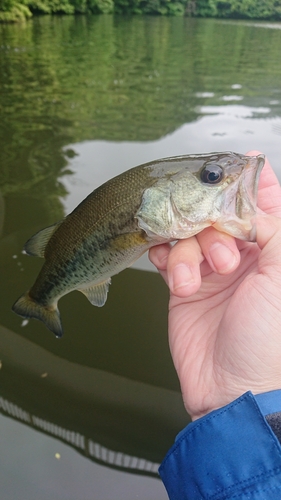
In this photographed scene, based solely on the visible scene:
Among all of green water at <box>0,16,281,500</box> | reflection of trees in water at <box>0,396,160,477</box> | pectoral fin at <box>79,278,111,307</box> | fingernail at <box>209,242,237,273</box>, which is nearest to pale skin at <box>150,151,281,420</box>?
fingernail at <box>209,242,237,273</box>

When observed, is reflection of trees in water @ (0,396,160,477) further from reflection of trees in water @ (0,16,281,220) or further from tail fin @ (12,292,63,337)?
reflection of trees in water @ (0,16,281,220)

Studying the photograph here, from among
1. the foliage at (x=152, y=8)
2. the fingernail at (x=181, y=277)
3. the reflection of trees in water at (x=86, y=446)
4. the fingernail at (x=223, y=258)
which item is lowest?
the reflection of trees in water at (x=86, y=446)

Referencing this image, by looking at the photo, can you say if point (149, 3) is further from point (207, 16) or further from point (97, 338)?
point (97, 338)

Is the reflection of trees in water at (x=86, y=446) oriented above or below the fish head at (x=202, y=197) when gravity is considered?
below

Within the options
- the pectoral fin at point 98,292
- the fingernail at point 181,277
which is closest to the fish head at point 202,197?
the fingernail at point 181,277

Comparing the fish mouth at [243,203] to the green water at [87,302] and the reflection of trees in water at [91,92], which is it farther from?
the reflection of trees in water at [91,92]

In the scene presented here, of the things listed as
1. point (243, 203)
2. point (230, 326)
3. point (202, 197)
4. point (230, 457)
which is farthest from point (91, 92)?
point (230, 457)

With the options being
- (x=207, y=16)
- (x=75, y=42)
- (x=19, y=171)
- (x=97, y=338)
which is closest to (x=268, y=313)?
(x=97, y=338)
